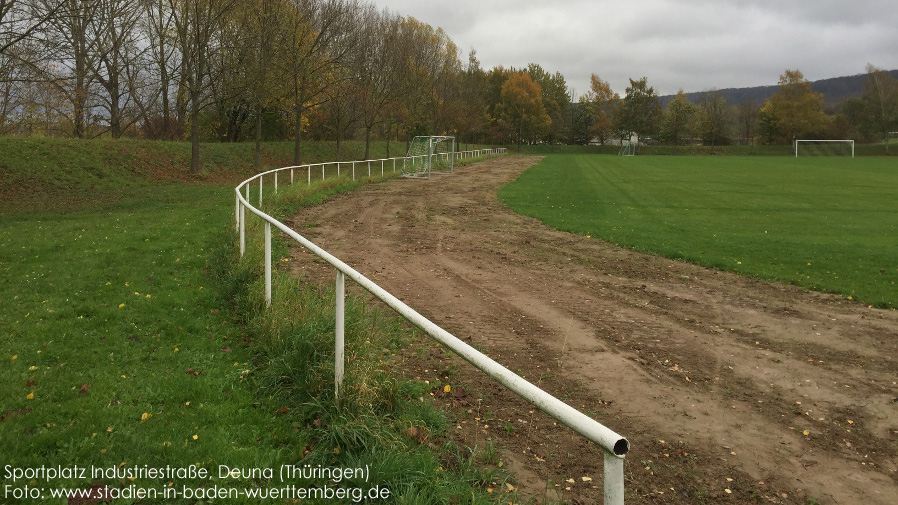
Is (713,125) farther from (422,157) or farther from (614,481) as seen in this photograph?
(614,481)

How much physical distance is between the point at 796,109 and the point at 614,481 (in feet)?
347

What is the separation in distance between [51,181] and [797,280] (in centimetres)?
2580

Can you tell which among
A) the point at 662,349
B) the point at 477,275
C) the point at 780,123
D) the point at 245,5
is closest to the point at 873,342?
the point at 662,349

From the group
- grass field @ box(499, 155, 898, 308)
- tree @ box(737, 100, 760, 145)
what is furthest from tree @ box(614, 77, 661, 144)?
grass field @ box(499, 155, 898, 308)

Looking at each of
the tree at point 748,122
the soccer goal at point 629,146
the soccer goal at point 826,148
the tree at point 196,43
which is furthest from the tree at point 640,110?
the tree at point 196,43

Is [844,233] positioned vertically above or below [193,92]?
below

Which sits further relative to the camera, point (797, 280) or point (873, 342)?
point (797, 280)

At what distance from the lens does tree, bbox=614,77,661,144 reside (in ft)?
346

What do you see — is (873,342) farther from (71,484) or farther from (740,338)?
(71,484)

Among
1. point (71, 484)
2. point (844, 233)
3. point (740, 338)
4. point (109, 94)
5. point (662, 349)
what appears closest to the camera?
point (71, 484)

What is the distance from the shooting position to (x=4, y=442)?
404 cm

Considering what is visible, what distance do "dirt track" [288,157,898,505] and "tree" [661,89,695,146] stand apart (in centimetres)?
9582

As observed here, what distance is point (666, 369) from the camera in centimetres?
633

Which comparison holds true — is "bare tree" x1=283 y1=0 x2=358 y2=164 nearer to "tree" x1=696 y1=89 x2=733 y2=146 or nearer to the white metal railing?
the white metal railing
